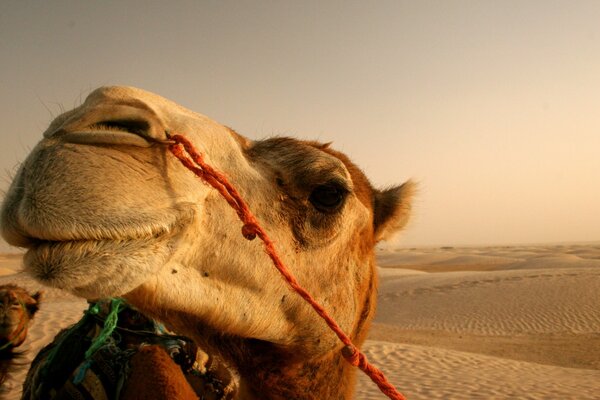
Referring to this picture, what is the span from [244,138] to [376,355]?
37.5 ft

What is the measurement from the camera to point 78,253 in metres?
1.25

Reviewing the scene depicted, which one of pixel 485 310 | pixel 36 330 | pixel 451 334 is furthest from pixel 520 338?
pixel 36 330

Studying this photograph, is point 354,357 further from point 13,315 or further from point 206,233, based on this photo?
point 13,315

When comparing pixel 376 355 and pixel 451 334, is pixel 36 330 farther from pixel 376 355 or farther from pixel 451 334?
pixel 451 334

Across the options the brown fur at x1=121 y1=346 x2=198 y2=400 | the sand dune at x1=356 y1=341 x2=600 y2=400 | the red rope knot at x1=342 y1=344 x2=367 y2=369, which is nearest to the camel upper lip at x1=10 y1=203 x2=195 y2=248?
the red rope knot at x1=342 y1=344 x2=367 y2=369

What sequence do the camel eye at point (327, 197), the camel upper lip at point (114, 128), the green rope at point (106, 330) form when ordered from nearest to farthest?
the camel upper lip at point (114, 128), the camel eye at point (327, 197), the green rope at point (106, 330)

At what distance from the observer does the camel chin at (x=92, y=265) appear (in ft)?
4.05

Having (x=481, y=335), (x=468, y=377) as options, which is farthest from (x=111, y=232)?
(x=481, y=335)

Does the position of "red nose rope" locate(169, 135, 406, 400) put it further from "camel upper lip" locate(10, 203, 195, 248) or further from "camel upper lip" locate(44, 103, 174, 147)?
"camel upper lip" locate(10, 203, 195, 248)

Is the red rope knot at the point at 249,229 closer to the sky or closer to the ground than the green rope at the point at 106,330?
closer to the sky

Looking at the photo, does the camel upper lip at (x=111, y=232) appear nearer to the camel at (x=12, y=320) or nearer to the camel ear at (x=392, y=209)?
the camel ear at (x=392, y=209)

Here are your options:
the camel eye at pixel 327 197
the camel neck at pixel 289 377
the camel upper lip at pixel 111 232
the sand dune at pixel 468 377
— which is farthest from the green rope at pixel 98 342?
the sand dune at pixel 468 377

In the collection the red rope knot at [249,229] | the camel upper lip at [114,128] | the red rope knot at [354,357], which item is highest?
the camel upper lip at [114,128]

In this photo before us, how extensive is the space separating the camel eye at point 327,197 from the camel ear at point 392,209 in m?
0.76
